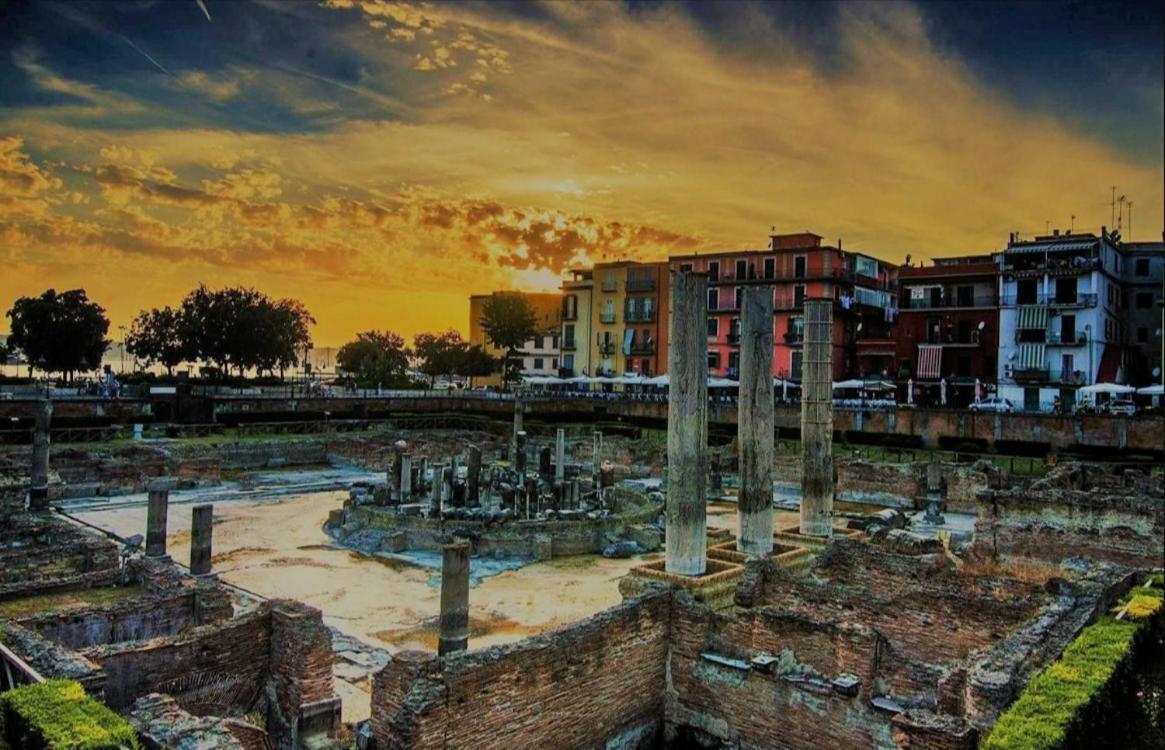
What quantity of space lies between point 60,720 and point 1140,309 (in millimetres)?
59149

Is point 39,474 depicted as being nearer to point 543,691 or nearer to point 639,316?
point 543,691

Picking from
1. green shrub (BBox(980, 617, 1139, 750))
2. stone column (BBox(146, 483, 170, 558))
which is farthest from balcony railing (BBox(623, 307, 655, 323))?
green shrub (BBox(980, 617, 1139, 750))

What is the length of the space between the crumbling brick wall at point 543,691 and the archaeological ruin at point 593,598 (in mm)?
33

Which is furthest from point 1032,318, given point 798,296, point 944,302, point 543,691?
point 543,691

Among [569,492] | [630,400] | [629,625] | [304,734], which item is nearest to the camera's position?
[304,734]

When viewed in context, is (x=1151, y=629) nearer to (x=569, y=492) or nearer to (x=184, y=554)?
(x=569, y=492)

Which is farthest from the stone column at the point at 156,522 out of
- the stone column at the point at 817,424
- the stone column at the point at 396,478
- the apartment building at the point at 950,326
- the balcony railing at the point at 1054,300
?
the balcony railing at the point at 1054,300

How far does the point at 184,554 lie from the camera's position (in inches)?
862

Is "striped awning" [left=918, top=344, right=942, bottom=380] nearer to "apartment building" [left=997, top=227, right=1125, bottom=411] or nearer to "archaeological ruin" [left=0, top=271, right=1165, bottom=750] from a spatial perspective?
"apartment building" [left=997, top=227, right=1125, bottom=411]

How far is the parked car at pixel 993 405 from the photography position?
42375 mm

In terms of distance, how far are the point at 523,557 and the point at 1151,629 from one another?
14751 millimetres

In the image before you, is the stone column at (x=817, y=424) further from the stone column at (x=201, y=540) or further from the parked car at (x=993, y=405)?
the parked car at (x=993, y=405)

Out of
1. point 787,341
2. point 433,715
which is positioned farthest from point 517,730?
point 787,341

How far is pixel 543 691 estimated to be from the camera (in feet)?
34.5
